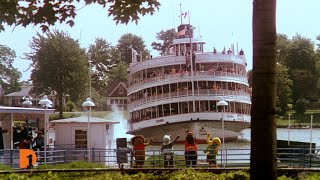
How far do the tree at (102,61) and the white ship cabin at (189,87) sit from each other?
59095mm

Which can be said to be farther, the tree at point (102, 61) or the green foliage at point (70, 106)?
the tree at point (102, 61)

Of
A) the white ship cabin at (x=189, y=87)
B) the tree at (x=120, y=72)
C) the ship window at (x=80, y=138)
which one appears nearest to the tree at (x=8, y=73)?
the tree at (x=120, y=72)

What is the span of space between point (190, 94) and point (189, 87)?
0.47m

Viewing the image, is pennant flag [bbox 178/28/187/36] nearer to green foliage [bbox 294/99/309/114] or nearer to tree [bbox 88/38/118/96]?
green foliage [bbox 294/99/309/114]

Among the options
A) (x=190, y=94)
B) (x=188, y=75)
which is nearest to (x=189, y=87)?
(x=190, y=94)

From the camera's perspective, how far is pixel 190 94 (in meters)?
38.2

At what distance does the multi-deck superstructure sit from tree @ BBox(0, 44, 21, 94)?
57.5m

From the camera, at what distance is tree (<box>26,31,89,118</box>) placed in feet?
227

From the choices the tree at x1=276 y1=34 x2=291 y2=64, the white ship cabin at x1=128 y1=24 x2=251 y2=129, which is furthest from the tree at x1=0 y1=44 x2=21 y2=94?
the white ship cabin at x1=128 y1=24 x2=251 y2=129

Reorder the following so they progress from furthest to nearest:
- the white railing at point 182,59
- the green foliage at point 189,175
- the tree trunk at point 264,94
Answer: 1. the white railing at point 182,59
2. the green foliage at point 189,175
3. the tree trunk at point 264,94

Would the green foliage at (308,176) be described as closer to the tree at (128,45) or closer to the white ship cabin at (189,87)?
the white ship cabin at (189,87)

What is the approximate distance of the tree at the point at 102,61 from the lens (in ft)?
327

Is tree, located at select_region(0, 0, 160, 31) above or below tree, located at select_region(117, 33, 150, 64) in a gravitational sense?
below

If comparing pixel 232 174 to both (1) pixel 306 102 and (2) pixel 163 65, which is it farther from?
(1) pixel 306 102
